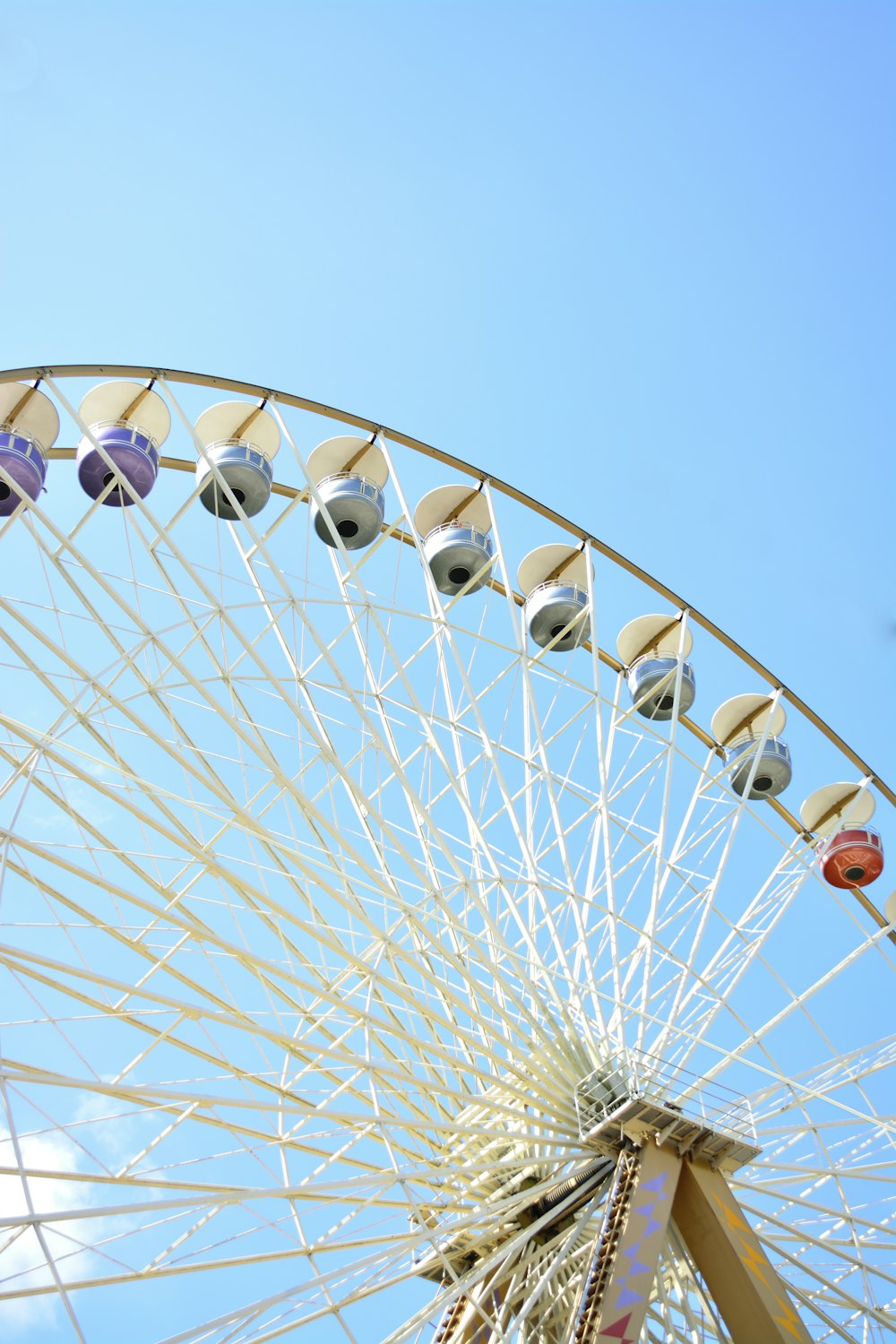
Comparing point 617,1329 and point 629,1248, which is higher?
point 629,1248

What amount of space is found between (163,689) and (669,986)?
24.7ft

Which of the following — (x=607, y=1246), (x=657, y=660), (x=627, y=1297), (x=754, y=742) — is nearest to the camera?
(x=627, y=1297)

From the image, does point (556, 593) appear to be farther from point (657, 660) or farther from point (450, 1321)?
point (450, 1321)

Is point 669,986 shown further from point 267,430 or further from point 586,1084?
point 267,430

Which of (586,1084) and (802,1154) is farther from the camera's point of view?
(802,1154)

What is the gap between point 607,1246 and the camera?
534 inches

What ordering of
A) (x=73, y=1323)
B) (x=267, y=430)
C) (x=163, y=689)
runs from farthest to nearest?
(x=267, y=430) → (x=163, y=689) → (x=73, y=1323)

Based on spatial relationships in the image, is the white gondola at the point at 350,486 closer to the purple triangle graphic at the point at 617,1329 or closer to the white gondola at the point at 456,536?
the white gondola at the point at 456,536

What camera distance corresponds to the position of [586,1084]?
49.6 ft

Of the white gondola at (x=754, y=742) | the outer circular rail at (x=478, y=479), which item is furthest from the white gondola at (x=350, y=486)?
the white gondola at (x=754, y=742)

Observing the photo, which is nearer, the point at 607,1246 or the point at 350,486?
the point at 607,1246

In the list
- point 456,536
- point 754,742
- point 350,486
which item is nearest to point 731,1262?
point 754,742

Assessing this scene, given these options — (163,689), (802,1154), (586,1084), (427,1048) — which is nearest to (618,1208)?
(586,1084)

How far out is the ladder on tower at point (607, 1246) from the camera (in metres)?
13.0
